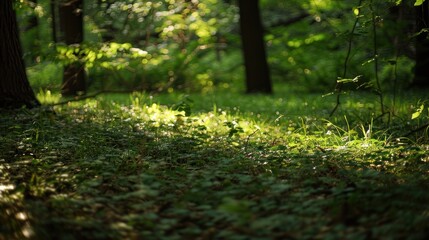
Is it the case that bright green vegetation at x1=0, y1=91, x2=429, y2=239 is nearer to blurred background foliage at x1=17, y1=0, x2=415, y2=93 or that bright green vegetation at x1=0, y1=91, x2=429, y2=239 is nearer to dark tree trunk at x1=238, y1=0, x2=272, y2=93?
blurred background foliage at x1=17, y1=0, x2=415, y2=93

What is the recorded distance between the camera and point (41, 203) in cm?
331

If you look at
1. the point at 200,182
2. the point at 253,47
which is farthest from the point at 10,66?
the point at 253,47

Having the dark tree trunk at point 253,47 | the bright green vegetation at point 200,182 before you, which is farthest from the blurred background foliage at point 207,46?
the bright green vegetation at point 200,182

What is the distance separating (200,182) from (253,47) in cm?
989

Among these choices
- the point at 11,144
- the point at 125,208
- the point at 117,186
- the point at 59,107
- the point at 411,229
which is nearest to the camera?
the point at 411,229

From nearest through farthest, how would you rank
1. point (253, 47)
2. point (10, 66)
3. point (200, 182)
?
point (200, 182) → point (10, 66) → point (253, 47)

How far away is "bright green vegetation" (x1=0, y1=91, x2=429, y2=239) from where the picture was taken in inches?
115

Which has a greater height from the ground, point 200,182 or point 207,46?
point 207,46

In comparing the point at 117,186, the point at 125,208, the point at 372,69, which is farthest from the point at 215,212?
the point at 372,69

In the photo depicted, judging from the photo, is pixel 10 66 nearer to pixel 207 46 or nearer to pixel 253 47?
pixel 253 47

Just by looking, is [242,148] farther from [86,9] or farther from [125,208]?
[86,9]

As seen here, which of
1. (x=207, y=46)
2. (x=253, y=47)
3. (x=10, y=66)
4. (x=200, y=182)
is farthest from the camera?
(x=207, y=46)

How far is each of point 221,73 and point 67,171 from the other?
→ 45.0ft

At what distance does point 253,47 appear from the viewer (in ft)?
43.4
